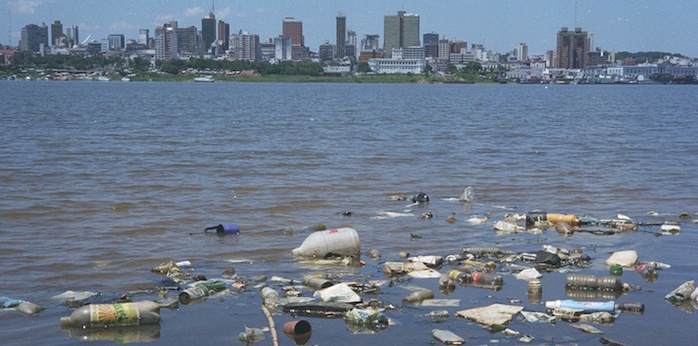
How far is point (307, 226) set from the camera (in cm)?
1430

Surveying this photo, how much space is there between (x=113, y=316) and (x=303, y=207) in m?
7.97

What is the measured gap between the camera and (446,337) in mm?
8156

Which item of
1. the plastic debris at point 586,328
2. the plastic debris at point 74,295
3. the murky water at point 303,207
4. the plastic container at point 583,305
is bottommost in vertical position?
the murky water at point 303,207

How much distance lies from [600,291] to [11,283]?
21.7 feet

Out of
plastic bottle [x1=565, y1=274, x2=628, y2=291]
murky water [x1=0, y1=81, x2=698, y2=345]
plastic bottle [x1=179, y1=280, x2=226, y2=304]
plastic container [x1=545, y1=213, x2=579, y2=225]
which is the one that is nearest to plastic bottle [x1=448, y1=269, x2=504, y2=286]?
murky water [x1=0, y1=81, x2=698, y2=345]

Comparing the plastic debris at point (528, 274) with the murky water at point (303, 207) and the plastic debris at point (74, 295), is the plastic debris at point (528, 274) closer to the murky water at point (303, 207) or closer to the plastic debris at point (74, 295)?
the murky water at point (303, 207)

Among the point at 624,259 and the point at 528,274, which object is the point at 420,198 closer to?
the point at 624,259

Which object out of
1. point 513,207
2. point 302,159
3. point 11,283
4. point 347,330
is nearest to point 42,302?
point 11,283

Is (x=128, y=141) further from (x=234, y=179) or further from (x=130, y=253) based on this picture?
(x=130, y=253)

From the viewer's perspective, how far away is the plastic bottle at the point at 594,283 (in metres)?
9.90

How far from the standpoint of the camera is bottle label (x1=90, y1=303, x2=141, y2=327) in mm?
8664

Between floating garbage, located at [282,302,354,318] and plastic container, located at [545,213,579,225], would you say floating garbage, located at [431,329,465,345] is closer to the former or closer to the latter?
floating garbage, located at [282,302,354,318]

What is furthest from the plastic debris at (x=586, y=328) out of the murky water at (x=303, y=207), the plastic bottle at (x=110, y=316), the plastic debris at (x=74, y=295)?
the plastic debris at (x=74, y=295)

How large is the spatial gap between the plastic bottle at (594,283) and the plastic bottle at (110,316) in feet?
14.7
